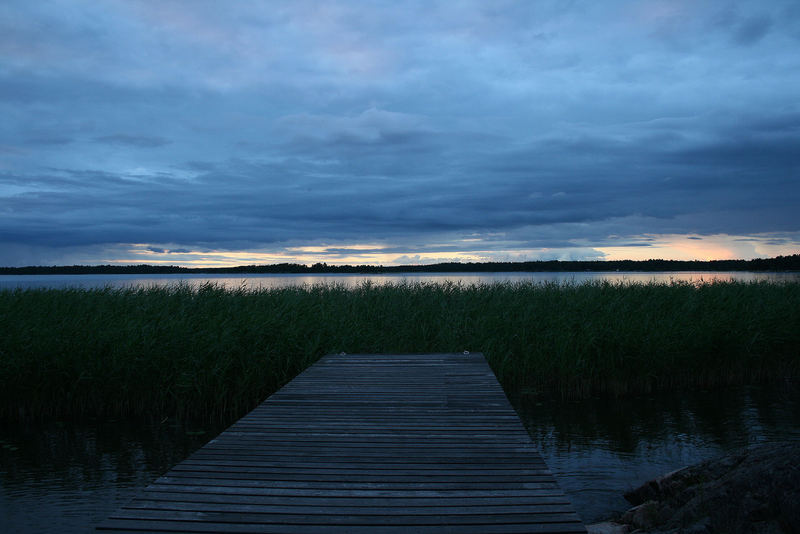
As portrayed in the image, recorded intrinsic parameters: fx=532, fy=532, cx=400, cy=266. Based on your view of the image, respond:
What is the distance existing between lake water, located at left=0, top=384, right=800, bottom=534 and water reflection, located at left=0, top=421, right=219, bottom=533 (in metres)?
0.01

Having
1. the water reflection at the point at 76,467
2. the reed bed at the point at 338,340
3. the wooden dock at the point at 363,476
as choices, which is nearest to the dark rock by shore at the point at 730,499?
the wooden dock at the point at 363,476

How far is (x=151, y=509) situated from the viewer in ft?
9.43

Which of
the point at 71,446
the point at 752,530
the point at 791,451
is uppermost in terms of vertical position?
the point at 791,451

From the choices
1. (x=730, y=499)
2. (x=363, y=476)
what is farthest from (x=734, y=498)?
(x=363, y=476)

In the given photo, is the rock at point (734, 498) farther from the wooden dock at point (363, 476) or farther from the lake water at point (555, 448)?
the wooden dock at point (363, 476)

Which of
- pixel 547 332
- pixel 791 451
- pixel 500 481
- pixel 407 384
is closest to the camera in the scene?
pixel 500 481

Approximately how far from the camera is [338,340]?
10391 mm

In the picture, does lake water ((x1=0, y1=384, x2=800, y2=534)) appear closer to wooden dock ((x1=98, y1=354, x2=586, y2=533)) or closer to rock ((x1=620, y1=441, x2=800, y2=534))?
rock ((x1=620, y1=441, x2=800, y2=534))

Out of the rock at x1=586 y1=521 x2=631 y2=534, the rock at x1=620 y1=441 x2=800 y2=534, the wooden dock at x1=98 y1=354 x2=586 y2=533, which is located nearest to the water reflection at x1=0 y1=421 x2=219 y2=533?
the wooden dock at x1=98 y1=354 x2=586 y2=533

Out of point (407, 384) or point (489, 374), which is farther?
point (489, 374)

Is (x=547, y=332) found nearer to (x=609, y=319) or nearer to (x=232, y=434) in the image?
(x=609, y=319)

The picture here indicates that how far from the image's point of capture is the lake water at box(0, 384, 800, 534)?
234 inches

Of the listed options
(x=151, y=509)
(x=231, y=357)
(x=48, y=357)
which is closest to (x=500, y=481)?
(x=151, y=509)

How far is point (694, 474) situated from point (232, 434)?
168 inches
